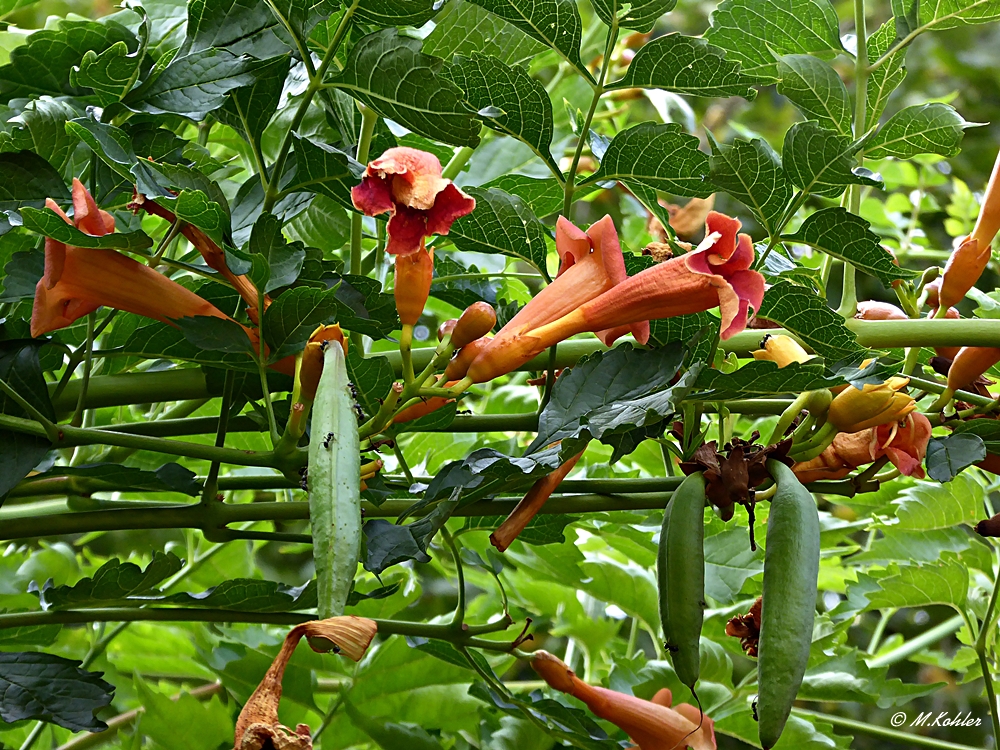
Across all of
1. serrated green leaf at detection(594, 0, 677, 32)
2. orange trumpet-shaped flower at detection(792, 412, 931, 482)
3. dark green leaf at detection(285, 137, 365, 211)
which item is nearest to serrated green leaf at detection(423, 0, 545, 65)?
serrated green leaf at detection(594, 0, 677, 32)

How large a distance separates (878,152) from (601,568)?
52 centimetres

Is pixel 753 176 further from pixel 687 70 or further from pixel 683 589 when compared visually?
pixel 683 589

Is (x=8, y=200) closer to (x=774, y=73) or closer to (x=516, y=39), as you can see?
(x=516, y=39)

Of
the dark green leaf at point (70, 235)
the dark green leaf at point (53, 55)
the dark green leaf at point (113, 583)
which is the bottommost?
the dark green leaf at point (113, 583)

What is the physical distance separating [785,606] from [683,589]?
5cm

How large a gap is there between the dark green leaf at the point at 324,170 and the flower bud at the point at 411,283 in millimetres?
65

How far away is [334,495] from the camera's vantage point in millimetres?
447

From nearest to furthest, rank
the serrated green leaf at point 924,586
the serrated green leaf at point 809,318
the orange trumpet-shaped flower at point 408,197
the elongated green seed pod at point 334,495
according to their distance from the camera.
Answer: the elongated green seed pod at point 334,495 → the orange trumpet-shaped flower at point 408,197 → the serrated green leaf at point 809,318 → the serrated green leaf at point 924,586

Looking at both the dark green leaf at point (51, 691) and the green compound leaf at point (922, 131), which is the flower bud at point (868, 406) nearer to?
the green compound leaf at point (922, 131)

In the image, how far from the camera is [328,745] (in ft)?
3.16

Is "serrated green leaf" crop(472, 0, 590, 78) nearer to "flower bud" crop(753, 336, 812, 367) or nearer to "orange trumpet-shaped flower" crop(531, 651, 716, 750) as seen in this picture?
"flower bud" crop(753, 336, 812, 367)

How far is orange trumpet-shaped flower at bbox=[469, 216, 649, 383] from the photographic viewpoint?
60 cm

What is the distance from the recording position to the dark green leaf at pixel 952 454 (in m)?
0.62

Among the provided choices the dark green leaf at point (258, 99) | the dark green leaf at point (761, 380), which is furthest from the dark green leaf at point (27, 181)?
the dark green leaf at point (761, 380)
